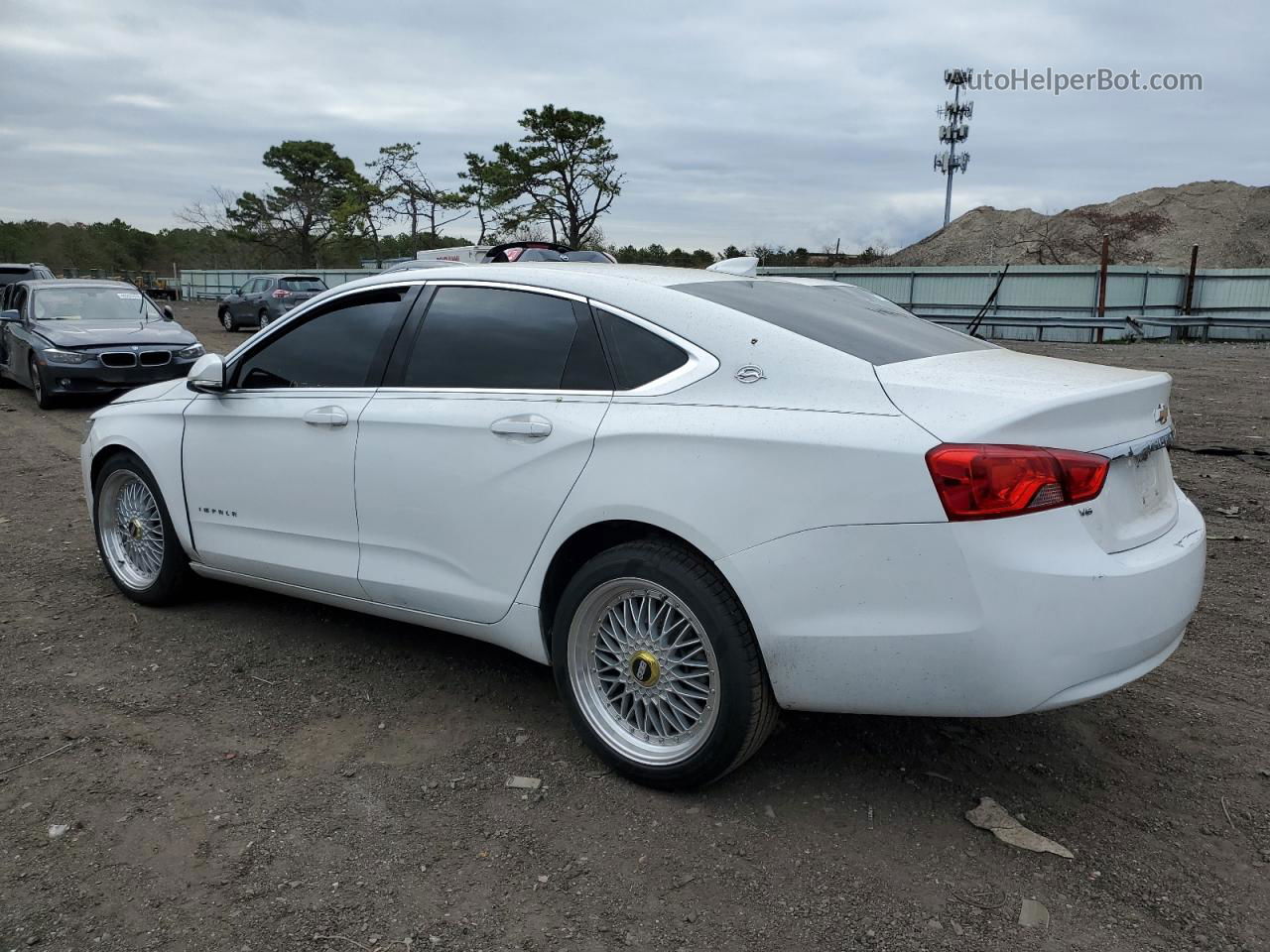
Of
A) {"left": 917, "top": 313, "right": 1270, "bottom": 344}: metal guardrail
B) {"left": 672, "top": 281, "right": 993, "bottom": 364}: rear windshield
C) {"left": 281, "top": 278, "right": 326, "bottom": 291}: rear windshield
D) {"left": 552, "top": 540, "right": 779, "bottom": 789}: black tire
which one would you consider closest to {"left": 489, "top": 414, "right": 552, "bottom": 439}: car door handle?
{"left": 552, "top": 540, "right": 779, "bottom": 789}: black tire

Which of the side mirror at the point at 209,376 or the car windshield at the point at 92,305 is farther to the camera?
the car windshield at the point at 92,305

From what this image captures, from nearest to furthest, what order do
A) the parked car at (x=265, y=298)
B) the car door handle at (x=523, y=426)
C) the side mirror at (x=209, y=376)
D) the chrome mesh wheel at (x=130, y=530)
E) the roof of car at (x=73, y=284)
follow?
the car door handle at (x=523, y=426) → the side mirror at (x=209, y=376) → the chrome mesh wheel at (x=130, y=530) → the roof of car at (x=73, y=284) → the parked car at (x=265, y=298)

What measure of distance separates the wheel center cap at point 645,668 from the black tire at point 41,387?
1171cm

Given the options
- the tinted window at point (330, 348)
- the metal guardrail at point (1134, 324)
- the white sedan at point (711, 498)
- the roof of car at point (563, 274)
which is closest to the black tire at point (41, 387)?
the tinted window at point (330, 348)

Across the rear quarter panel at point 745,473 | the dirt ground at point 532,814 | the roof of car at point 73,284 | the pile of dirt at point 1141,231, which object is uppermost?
the pile of dirt at point 1141,231

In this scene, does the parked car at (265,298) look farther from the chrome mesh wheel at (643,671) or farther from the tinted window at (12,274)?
the chrome mesh wheel at (643,671)

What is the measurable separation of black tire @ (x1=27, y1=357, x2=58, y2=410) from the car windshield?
77 cm

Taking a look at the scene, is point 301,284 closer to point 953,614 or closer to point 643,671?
point 643,671

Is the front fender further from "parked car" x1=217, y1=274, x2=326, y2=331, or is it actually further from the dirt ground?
"parked car" x1=217, y1=274, x2=326, y2=331

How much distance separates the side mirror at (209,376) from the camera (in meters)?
4.49

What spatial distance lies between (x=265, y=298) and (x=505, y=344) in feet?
83.0

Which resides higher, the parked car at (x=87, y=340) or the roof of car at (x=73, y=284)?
the roof of car at (x=73, y=284)

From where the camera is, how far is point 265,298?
26703 mm

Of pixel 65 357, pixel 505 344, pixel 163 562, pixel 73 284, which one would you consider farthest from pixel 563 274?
pixel 73 284
